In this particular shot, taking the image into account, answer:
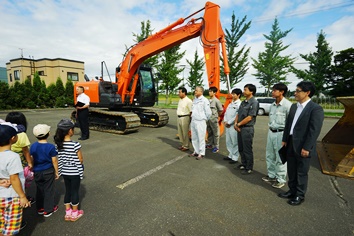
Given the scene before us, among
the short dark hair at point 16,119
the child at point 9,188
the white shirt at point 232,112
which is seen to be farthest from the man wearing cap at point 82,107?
the child at point 9,188

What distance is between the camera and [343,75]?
20.6m

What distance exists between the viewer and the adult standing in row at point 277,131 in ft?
11.6

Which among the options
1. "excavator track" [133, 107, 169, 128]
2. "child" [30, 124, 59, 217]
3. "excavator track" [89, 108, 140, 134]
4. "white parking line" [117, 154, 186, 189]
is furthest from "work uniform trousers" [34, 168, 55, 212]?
"excavator track" [133, 107, 169, 128]

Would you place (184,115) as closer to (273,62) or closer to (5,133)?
(5,133)

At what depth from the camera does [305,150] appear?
2789 mm

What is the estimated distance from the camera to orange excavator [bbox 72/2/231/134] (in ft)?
21.0

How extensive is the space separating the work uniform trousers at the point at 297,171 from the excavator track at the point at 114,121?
5.75m

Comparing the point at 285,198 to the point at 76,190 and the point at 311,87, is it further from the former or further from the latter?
the point at 76,190

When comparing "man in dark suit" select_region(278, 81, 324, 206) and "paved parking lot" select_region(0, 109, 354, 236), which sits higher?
"man in dark suit" select_region(278, 81, 324, 206)

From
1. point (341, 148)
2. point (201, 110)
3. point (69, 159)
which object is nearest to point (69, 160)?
point (69, 159)

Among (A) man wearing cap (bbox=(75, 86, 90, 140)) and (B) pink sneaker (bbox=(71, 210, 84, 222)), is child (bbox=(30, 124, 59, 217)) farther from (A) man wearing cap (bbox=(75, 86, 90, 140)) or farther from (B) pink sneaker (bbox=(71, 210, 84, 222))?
(A) man wearing cap (bbox=(75, 86, 90, 140))

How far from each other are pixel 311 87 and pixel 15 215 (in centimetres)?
404

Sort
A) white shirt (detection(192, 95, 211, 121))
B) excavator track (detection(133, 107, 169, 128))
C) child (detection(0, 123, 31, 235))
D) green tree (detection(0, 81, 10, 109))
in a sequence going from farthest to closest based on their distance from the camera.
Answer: green tree (detection(0, 81, 10, 109)), excavator track (detection(133, 107, 169, 128)), white shirt (detection(192, 95, 211, 121)), child (detection(0, 123, 31, 235))

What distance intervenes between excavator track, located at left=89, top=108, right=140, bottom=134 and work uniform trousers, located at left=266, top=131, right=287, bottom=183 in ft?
17.3
